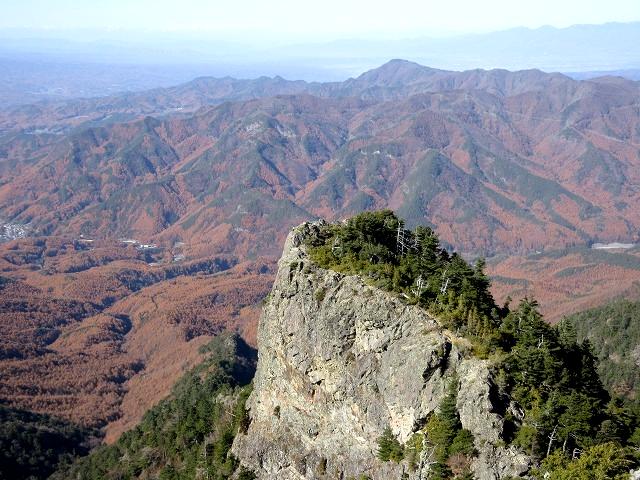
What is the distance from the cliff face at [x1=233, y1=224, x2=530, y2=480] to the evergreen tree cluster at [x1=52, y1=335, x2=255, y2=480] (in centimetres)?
627

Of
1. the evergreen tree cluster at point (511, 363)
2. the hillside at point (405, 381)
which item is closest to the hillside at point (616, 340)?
the evergreen tree cluster at point (511, 363)

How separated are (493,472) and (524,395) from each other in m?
5.79

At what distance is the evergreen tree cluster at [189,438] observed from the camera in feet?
209

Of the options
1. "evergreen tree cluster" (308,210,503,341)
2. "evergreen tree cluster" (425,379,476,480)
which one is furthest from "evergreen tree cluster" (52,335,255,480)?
"evergreen tree cluster" (425,379,476,480)

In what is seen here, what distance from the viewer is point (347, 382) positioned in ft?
155

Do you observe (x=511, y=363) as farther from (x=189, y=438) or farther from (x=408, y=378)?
(x=189, y=438)

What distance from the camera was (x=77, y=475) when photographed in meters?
99.8

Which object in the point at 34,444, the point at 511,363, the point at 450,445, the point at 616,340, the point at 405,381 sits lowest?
the point at 34,444

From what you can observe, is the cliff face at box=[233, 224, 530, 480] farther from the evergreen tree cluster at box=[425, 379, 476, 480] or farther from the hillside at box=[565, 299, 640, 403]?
the hillside at box=[565, 299, 640, 403]

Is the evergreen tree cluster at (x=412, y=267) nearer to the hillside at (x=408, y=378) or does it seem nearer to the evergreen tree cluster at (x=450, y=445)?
the hillside at (x=408, y=378)

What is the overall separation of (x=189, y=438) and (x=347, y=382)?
40746 mm

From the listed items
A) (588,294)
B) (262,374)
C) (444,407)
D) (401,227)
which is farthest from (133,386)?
(588,294)

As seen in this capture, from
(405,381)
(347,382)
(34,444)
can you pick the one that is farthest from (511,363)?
(34,444)

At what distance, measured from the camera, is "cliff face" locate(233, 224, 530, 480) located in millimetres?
39438
